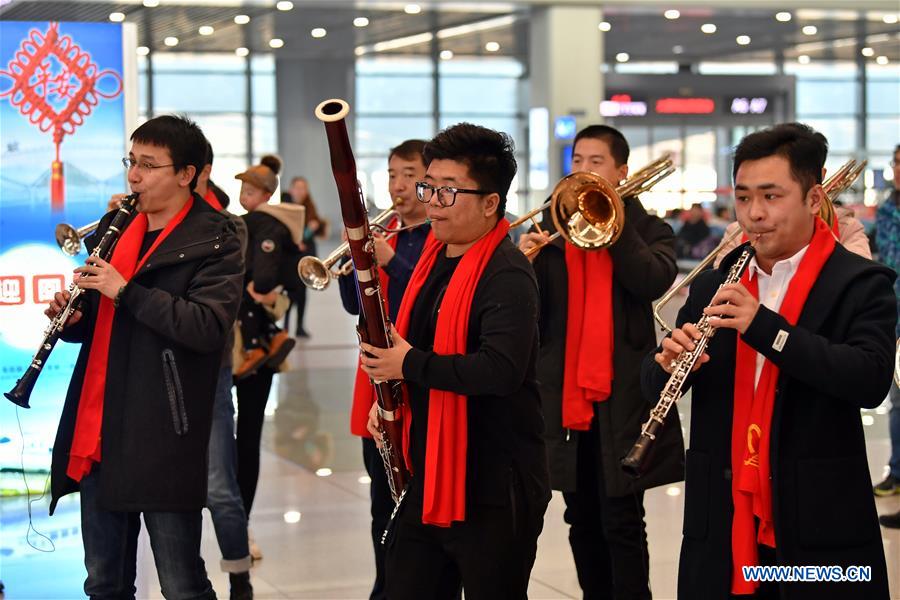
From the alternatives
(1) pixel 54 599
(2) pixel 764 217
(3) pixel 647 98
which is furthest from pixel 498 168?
(3) pixel 647 98

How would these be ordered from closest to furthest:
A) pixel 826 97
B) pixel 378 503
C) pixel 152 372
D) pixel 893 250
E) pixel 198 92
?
pixel 152 372 → pixel 378 503 → pixel 893 250 → pixel 198 92 → pixel 826 97

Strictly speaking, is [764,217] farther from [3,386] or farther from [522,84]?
[522,84]

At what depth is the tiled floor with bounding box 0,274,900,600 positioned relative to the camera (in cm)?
496

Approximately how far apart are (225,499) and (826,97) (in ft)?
100

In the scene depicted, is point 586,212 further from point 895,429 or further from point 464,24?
point 464,24

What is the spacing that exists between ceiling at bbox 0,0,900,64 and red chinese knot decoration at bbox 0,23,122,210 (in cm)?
1099

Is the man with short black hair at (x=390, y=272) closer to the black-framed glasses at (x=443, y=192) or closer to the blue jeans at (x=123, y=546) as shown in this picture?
the blue jeans at (x=123, y=546)

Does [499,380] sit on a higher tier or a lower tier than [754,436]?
higher

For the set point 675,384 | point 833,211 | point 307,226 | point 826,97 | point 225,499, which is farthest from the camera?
point 826,97

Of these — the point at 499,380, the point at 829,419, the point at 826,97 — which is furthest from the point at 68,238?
the point at 826,97

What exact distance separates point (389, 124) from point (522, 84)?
355 centimetres

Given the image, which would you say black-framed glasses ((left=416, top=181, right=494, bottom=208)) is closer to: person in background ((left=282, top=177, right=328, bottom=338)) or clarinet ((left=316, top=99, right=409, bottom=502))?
clarinet ((left=316, top=99, right=409, bottom=502))

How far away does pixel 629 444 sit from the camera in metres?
4.01

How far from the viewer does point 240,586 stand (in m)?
4.67
